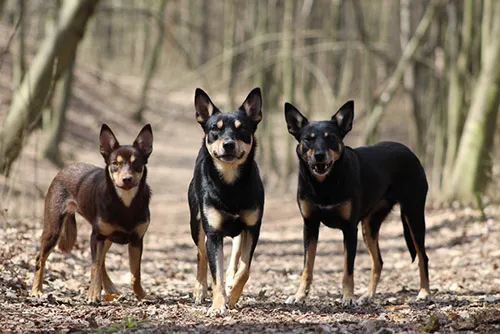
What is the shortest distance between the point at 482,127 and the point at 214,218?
26.3 ft

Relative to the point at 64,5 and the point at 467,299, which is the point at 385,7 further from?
the point at 467,299

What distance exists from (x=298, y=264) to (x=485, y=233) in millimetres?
2975

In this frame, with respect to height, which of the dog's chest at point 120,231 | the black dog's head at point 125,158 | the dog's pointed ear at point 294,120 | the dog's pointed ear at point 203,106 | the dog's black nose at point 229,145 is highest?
the dog's pointed ear at point 203,106

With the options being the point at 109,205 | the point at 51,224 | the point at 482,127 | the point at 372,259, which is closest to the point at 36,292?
the point at 51,224

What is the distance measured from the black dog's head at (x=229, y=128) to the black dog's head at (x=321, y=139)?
1.74ft

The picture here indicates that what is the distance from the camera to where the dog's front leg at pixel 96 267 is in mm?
6555

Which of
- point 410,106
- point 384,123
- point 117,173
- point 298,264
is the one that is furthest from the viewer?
point 384,123

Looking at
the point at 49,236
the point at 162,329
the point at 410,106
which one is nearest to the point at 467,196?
the point at 410,106

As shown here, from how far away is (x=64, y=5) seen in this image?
11.4 meters

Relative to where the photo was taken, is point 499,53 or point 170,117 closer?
point 499,53

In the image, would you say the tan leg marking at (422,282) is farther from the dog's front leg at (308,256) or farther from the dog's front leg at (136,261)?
the dog's front leg at (136,261)

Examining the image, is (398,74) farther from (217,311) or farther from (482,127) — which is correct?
(217,311)

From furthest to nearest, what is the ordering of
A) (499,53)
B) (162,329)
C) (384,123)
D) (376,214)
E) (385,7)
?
(384,123)
(385,7)
(499,53)
(376,214)
(162,329)

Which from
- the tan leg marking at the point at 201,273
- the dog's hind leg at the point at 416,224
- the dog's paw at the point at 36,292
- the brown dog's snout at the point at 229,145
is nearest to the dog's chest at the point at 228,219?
the brown dog's snout at the point at 229,145
